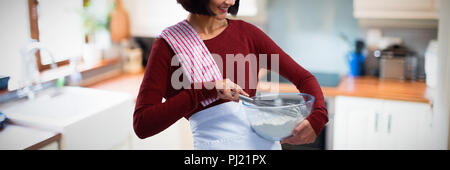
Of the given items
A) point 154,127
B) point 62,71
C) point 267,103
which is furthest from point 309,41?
point 154,127

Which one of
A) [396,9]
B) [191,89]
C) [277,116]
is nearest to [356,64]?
[396,9]

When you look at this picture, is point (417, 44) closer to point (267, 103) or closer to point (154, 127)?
point (267, 103)

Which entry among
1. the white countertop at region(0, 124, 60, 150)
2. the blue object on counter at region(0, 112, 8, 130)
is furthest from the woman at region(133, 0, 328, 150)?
the blue object on counter at region(0, 112, 8, 130)

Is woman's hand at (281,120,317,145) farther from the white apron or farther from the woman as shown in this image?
the white apron

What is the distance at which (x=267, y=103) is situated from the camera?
3.24ft

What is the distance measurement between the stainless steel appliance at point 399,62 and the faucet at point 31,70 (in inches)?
72.1

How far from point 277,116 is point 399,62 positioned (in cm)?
169

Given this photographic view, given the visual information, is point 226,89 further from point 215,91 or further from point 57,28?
point 57,28

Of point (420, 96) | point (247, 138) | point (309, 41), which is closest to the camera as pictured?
point (247, 138)

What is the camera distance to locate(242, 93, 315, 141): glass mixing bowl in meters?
0.87

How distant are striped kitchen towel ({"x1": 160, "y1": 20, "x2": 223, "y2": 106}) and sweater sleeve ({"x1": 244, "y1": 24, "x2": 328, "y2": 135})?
14 cm

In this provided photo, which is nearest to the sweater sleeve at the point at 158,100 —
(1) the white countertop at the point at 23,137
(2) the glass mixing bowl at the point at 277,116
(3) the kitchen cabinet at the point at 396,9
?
(2) the glass mixing bowl at the point at 277,116
